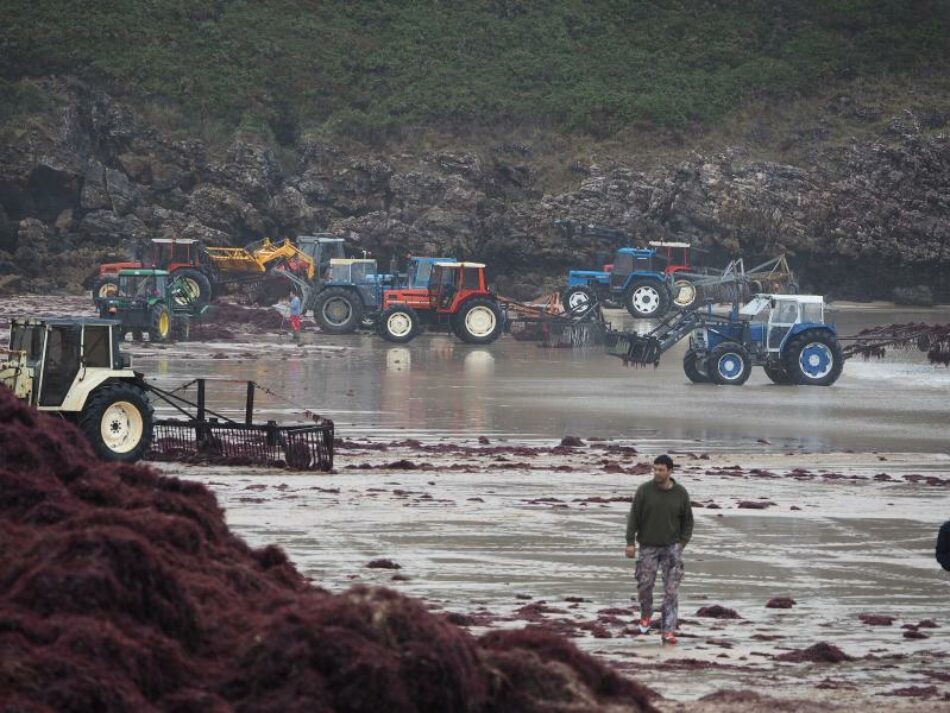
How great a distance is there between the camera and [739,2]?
8006cm

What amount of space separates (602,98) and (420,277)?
82.2 feet

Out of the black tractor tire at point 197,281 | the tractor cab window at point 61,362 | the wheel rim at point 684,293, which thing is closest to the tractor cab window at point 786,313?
the wheel rim at point 684,293

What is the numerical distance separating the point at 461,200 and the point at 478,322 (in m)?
14.8

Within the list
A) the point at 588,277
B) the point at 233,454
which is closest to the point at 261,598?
the point at 233,454

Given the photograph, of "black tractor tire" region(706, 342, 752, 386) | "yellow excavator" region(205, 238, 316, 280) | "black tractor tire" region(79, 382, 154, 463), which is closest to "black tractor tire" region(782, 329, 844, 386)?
"black tractor tire" region(706, 342, 752, 386)

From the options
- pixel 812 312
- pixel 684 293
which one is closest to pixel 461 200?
pixel 684 293

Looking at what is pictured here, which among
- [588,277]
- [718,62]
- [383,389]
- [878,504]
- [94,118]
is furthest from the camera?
[718,62]

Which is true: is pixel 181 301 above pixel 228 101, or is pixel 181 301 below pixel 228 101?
below

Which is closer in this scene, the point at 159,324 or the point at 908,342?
the point at 908,342

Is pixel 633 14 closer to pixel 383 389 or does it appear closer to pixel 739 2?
pixel 739 2

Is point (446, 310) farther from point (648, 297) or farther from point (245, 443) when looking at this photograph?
point (245, 443)

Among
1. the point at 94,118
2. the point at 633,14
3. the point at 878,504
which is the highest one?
the point at 633,14

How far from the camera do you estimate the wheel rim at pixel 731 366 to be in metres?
34.3

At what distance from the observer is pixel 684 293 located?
52.4 metres
